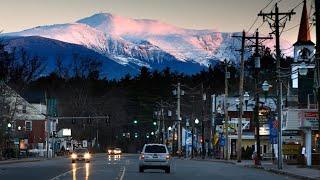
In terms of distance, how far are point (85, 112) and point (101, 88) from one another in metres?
29.4

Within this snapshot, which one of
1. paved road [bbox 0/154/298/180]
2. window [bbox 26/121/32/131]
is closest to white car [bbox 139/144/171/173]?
paved road [bbox 0/154/298/180]

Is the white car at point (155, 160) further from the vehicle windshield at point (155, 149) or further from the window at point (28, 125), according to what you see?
the window at point (28, 125)

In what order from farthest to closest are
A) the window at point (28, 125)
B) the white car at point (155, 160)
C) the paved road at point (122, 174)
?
1. the window at point (28, 125)
2. the white car at point (155, 160)
3. the paved road at point (122, 174)

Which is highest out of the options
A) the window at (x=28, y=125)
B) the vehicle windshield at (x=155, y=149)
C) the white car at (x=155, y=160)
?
the window at (x=28, y=125)

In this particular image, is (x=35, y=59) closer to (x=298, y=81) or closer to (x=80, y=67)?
(x=80, y=67)

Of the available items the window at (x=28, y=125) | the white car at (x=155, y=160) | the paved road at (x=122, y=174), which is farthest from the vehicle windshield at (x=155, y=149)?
the window at (x=28, y=125)

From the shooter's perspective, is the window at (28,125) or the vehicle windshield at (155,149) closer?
the vehicle windshield at (155,149)

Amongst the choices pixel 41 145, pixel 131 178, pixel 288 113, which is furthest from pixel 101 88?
pixel 131 178

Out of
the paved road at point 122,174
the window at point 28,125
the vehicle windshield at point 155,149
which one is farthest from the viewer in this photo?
the window at point 28,125

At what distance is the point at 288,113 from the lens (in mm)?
59469

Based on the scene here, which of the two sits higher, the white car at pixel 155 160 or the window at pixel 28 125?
the window at pixel 28 125

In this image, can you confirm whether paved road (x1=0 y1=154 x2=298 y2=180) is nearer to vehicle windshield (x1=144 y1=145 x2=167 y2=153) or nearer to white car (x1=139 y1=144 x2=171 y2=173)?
white car (x1=139 y1=144 x2=171 y2=173)

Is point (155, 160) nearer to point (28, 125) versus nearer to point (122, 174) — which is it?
point (122, 174)

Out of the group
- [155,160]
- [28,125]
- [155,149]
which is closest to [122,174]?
[155,160]
